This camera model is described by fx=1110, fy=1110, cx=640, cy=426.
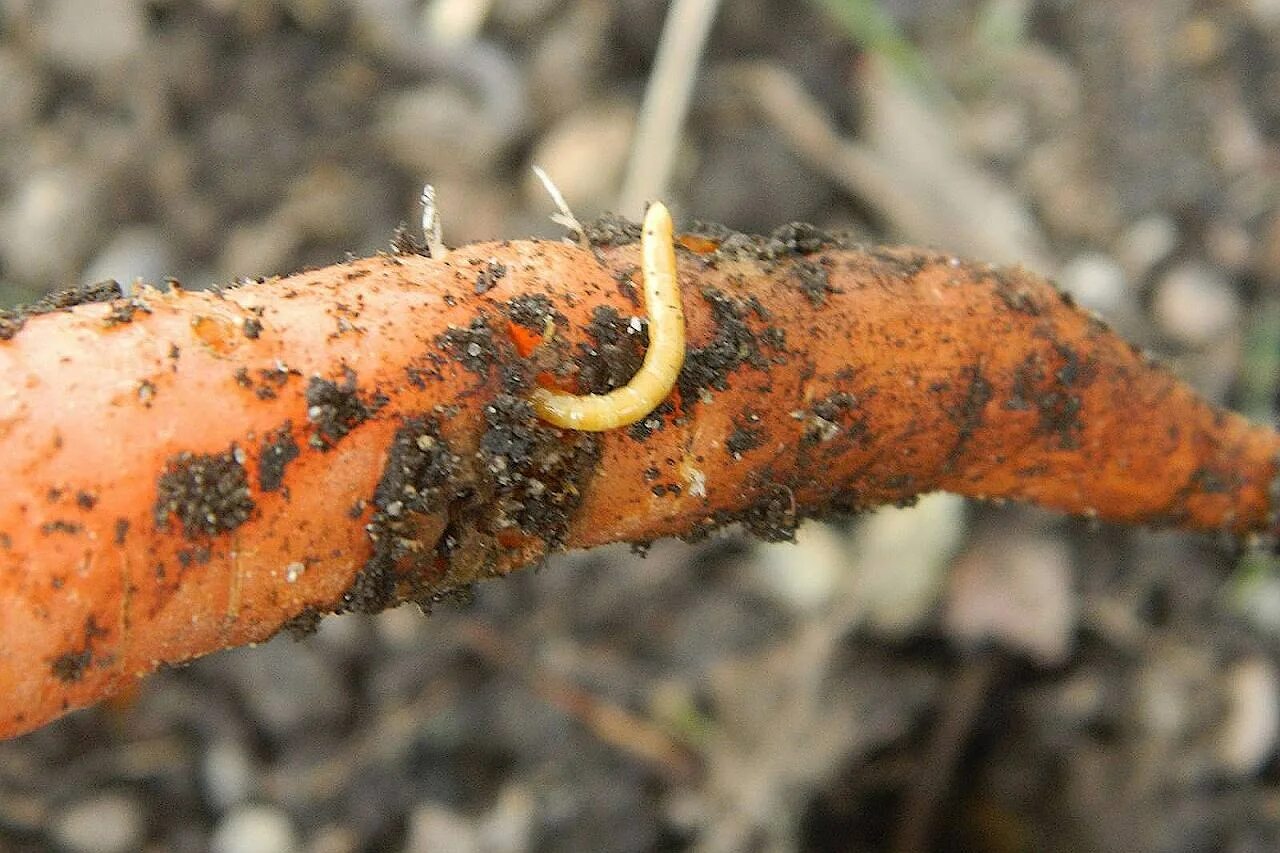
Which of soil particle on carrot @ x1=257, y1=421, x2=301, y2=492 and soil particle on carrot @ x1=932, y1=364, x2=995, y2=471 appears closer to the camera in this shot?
soil particle on carrot @ x1=257, y1=421, x2=301, y2=492

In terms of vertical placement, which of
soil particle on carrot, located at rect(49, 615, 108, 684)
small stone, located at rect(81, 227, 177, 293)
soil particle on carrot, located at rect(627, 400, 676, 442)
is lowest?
soil particle on carrot, located at rect(49, 615, 108, 684)

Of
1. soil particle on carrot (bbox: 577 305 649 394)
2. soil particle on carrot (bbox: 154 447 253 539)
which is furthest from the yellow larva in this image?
soil particle on carrot (bbox: 154 447 253 539)

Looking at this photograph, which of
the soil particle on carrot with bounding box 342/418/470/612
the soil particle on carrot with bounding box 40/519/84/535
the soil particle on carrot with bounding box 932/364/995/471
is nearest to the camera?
the soil particle on carrot with bounding box 40/519/84/535

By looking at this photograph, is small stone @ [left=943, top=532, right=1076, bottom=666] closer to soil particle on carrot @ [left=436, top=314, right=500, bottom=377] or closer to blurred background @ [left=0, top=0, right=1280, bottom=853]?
blurred background @ [left=0, top=0, right=1280, bottom=853]

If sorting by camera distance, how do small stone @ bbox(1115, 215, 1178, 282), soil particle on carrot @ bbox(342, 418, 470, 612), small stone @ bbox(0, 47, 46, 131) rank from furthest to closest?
small stone @ bbox(0, 47, 46, 131) < small stone @ bbox(1115, 215, 1178, 282) < soil particle on carrot @ bbox(342, 418, 470, 612)

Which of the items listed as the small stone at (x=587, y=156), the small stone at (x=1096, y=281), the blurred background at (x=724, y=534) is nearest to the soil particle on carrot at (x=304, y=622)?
the blurred background at (x=724, y=534)

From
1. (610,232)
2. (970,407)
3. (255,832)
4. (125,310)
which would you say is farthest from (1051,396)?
(255,832)

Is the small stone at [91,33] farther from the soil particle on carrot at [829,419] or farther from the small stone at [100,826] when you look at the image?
the soil particle on carrot at [829,419]
